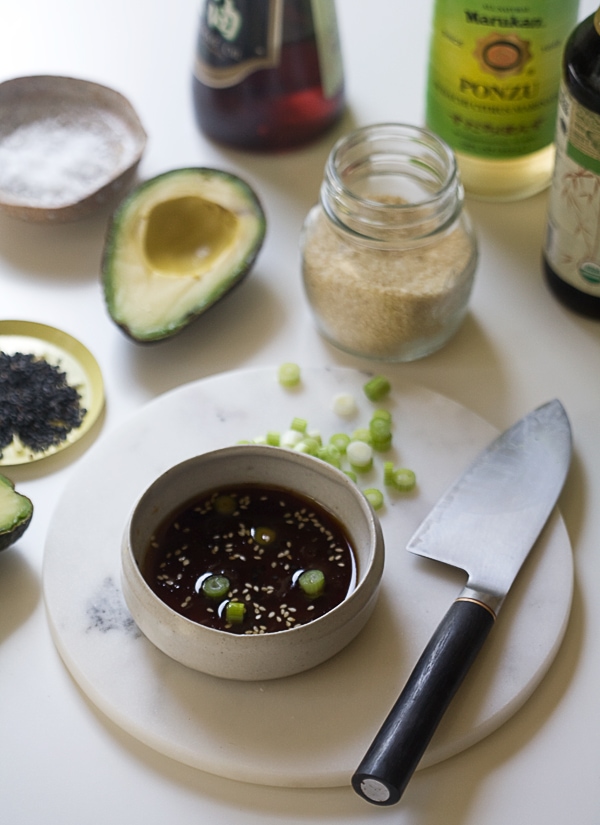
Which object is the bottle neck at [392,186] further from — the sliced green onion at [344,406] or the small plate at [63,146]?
the small plate at [63,146]

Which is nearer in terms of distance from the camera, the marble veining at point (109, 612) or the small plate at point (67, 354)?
the marble veining at point (109, 612)

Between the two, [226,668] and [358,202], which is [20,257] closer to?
[358,202]

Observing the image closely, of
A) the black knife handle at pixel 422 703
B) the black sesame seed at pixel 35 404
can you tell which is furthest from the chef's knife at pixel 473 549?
the black sesame seed at pixel 35 404

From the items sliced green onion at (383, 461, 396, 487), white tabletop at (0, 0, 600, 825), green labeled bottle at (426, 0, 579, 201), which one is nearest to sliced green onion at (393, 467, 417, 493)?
sliced green onion at (383, 461, 396, 487)

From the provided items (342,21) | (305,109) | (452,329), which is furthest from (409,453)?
(342,21)

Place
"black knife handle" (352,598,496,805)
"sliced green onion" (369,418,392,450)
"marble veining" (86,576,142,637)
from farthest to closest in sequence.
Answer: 1. "sliced green onion" (369,418,392,450)
2. "marble veining" (86,576,142,637)
3. "black knife handle" (352,598,496,805)

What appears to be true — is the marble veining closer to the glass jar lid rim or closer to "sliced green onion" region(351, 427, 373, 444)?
"sliced green onion" region(351, 427, 373, 444)

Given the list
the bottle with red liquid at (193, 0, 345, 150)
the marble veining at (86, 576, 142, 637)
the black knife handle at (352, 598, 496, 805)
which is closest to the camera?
the black knife handle at (352, 598, 496, 805)
